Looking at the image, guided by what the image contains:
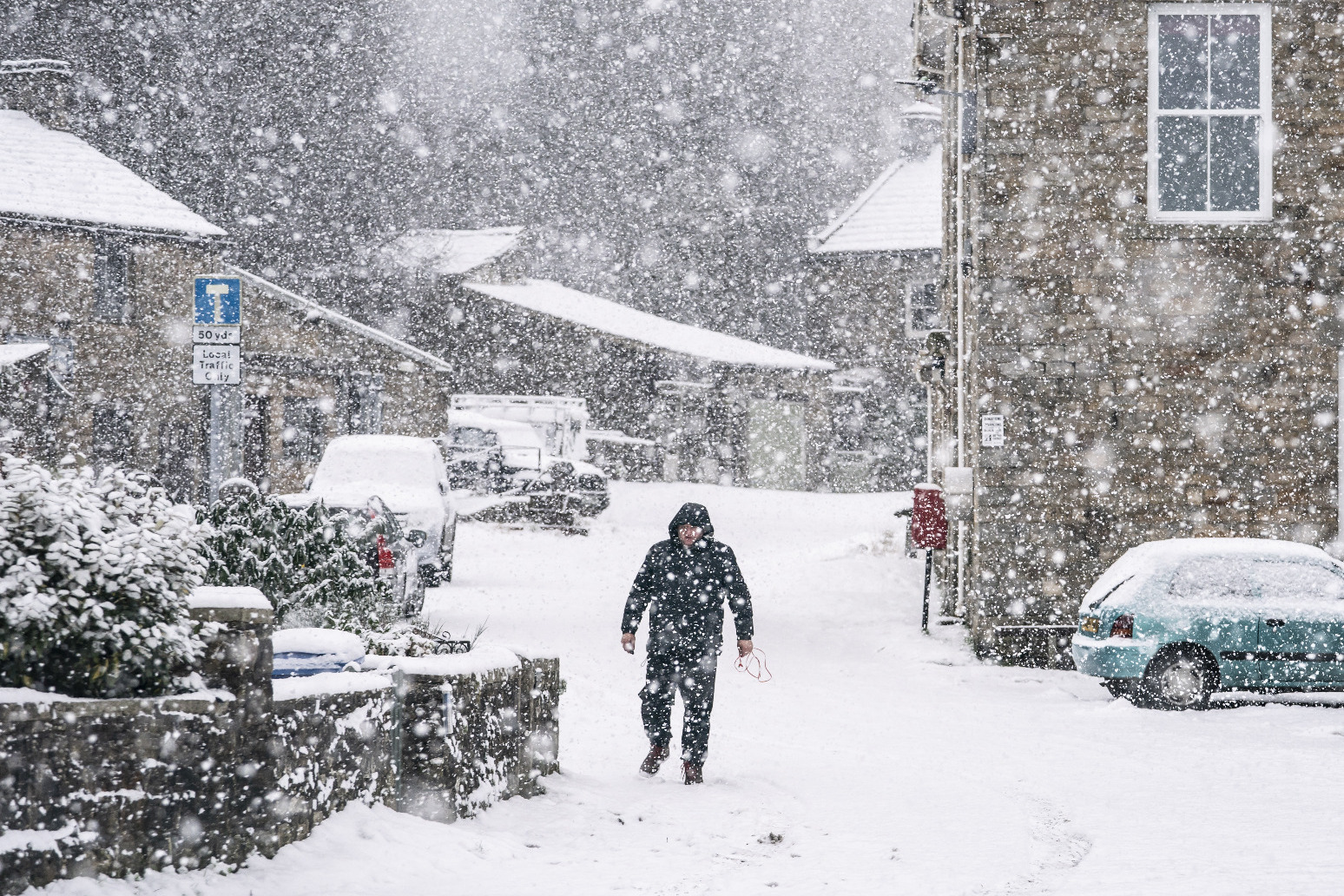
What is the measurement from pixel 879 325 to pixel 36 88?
23108mm

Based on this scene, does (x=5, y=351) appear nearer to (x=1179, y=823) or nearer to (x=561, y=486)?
(x=561, y=486)

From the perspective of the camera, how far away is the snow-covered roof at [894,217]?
42.9 meters

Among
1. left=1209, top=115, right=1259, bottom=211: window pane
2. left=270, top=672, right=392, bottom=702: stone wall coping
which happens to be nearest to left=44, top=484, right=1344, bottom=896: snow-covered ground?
left=270, top=672, right=392, bottom=702: stone wall coping

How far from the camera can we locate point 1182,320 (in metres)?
14.4

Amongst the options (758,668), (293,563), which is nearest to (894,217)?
(758,668)

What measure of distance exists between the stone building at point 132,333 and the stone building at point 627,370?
5.56 m

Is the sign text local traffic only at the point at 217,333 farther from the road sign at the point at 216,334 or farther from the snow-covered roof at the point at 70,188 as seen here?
the snow-covered roof at the point at 70,188

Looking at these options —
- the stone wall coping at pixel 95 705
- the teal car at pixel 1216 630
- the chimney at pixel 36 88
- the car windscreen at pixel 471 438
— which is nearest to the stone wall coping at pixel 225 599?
the stone wall coping at pixel 95 705

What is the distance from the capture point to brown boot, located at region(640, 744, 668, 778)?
8758 millimetres

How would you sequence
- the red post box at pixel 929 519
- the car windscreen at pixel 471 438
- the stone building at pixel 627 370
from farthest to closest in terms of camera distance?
the stone building at pixel 627 370 < the car windscreen at pixel 471 438 < the red post box at pixel 929 519

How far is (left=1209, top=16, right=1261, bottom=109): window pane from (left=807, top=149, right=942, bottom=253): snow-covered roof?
2720 centimetres

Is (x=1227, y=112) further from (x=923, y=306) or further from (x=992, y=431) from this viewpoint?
(x=923, y=306)

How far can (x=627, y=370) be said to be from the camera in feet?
136

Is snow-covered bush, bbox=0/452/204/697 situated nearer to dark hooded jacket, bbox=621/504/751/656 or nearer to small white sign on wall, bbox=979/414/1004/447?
dark hooded jacket, bbox=621/504/751/656
